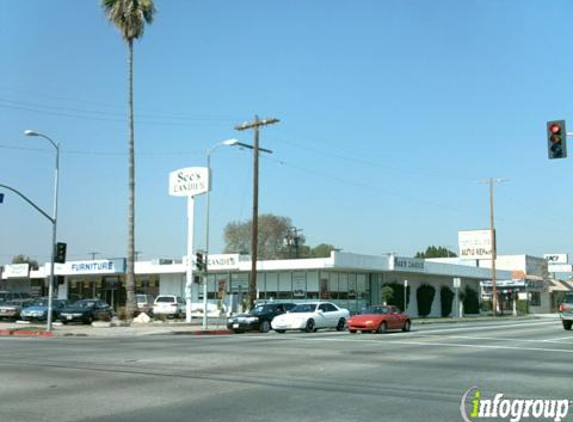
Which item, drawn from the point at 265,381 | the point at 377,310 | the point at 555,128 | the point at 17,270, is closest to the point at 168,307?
the point at 377,310

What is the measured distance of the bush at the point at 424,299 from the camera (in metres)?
59.8

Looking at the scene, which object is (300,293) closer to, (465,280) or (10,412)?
(465,280)

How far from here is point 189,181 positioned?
4122 cm

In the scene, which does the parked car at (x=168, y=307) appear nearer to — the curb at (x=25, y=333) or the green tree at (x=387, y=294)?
the curb at (x=25, y=333)

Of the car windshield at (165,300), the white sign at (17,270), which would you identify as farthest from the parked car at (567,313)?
the white sign at (17,270)

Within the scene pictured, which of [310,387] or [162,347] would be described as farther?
[162,347]

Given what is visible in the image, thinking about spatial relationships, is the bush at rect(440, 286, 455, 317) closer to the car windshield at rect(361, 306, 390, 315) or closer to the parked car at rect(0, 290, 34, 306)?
the car windshield at rect(361, 306, 390, 315)

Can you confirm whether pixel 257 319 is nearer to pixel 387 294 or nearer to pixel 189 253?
pixel 189 253

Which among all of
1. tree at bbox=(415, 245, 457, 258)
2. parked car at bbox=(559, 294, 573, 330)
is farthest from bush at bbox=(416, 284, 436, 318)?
tree at bbox=(415, 245, 457, 258)

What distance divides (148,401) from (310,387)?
3.06m

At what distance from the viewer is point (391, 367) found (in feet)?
50.5

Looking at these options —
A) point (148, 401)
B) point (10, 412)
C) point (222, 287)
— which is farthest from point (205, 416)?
point (222, 287)

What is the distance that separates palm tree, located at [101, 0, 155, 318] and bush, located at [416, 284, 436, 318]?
28708 mm

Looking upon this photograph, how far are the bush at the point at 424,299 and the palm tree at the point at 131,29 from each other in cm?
2871
